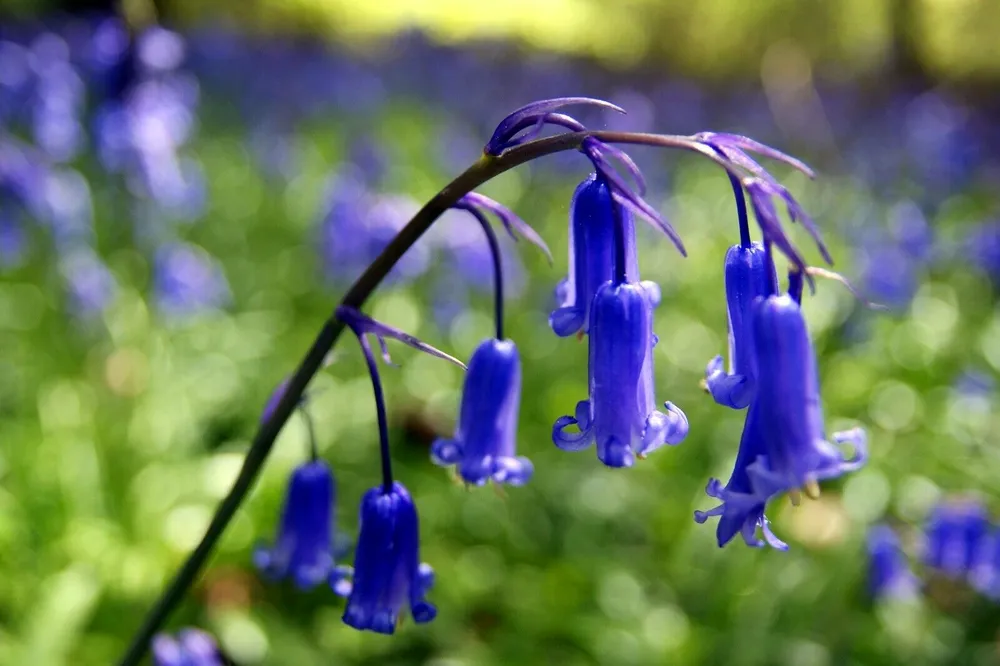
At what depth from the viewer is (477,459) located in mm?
1710

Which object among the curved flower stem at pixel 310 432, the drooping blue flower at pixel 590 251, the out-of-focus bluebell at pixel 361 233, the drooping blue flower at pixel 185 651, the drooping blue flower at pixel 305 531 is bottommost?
the drooping blue flower at pixel 185 651

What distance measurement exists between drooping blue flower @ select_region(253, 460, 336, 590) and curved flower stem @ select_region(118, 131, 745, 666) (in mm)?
261

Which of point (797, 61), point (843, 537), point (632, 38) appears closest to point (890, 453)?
point (843, 537)

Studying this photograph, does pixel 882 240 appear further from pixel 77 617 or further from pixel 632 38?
pixel 632 38

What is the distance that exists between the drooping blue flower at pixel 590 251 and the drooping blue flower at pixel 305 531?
2.25 feet

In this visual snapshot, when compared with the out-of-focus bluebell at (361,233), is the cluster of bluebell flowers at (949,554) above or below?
below

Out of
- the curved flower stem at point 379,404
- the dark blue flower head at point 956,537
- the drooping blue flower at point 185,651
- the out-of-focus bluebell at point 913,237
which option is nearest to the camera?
the curved flower stem at point 379,404

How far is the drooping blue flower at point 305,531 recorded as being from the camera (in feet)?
6.13

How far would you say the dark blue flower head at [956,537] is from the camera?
3.43 meters

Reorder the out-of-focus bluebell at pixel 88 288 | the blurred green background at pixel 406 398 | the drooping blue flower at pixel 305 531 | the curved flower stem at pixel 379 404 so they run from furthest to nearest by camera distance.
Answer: the out-of-focus bluebell at pixel 88 288
the blurred green background at pixel 406 398
the drooping blue flower at pixel 305 531
the curved flower stem at pixel 379 404

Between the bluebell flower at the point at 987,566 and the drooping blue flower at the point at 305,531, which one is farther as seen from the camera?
the bluebell flower at the point at 987,566

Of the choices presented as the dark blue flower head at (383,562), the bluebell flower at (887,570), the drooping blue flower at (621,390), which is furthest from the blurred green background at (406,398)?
the drooping blue flower at (621,390)

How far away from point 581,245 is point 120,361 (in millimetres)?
4010

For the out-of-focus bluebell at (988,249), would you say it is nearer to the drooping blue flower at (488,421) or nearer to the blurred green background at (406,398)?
the blurred green background at (406,398)
